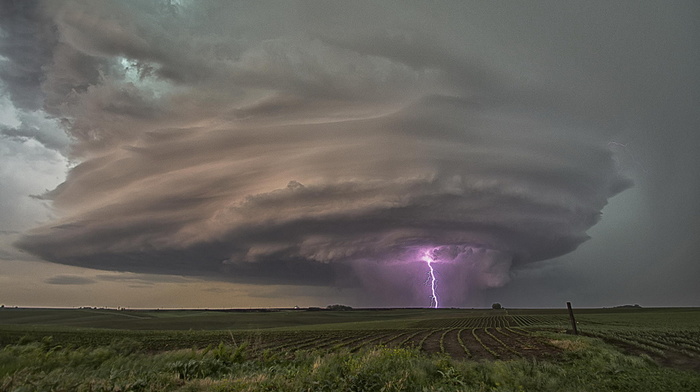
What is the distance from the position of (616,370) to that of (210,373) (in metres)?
20.4

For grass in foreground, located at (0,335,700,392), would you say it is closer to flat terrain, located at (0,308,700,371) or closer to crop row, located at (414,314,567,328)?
flat terrain, located at (0,308,700,371)

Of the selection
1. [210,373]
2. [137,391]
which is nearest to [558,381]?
[210,373]

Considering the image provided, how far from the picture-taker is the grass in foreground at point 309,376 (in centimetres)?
1109

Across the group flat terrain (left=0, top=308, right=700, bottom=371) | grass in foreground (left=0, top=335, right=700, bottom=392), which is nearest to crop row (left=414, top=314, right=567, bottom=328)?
flat terrain (left=0, top=308, right=700, bottom=371)

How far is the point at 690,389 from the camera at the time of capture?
15.3 meters

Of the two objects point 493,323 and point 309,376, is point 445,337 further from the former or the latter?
point 493,323

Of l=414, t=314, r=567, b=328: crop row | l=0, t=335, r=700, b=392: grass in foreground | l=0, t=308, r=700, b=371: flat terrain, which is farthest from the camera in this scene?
l=414, t=314, r=567, b=328: crop row

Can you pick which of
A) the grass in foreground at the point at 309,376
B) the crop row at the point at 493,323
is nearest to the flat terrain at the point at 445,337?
the crop row at the point at 493,323

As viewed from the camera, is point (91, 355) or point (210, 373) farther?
point (91, 355)

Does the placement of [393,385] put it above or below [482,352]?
above

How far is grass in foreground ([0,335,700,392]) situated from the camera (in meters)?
11.1

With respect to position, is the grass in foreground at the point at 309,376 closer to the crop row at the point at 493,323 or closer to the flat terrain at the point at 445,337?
the flat terrain at the point at 445,337

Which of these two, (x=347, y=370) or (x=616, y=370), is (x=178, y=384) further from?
(x=616, y=370)

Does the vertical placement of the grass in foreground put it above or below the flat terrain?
above
